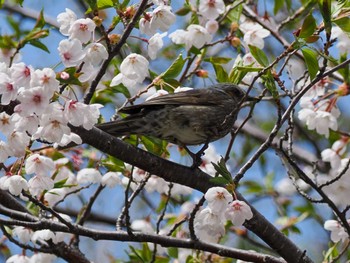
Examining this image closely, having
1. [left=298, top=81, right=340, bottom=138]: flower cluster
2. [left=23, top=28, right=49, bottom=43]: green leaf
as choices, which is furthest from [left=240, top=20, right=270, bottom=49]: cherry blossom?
[left=23, top=28, right=49, bottom=43]: green leaf

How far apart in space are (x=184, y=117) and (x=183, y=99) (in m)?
0.19

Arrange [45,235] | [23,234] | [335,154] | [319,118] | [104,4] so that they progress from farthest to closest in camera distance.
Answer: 1. [335,154]
2. [319,118]
3. [23,234]
4. [45,235]
5. [104,4]

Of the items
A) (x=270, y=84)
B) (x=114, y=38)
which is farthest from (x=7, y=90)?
(x=270, y=84)

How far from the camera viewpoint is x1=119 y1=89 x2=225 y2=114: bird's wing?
400cm

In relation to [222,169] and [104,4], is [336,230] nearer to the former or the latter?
[222,169]

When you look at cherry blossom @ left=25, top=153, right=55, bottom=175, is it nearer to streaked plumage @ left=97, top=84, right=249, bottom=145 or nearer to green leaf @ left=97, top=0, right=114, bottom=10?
streaked plumage @ left=97, top=84, right=249, bottom=145

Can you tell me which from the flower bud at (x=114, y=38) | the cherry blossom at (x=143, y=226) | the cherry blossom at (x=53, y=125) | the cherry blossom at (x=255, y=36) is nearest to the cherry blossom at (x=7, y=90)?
the cherry blossom at (x=53, y=125)

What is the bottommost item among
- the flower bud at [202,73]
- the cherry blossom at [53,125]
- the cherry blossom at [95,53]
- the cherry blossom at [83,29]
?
the cherry blossom at [53,125]

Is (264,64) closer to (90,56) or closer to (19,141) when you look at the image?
(90,56)

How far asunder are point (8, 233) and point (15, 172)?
614 millimetres

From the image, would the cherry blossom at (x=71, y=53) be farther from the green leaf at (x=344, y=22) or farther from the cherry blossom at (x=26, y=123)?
the green leaf at (x=344, y=22)

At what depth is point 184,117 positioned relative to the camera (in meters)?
4.38

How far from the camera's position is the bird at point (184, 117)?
13.2 ft

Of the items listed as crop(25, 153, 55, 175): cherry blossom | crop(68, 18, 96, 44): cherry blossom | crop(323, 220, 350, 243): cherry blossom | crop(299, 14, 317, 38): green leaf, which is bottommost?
crop(25, 153, 55, 175): cherry blossom
